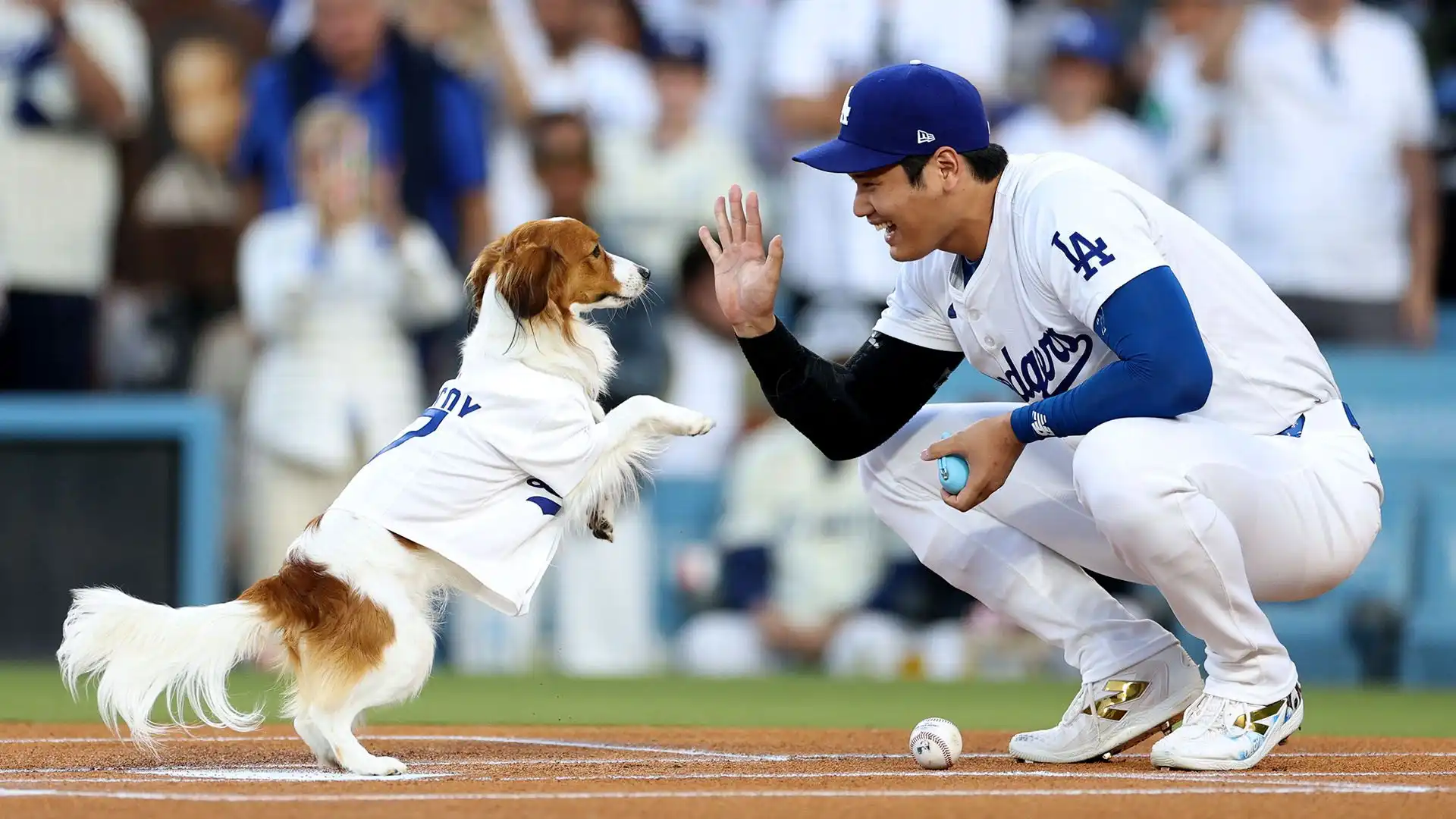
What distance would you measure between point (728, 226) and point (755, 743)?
5.62 feet

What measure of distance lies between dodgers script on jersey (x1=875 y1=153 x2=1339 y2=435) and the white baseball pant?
0.13 m

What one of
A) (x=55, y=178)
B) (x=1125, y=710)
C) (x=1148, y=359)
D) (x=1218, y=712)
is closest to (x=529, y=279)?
(x=1148, y=359)

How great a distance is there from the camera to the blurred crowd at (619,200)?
9.54 metres

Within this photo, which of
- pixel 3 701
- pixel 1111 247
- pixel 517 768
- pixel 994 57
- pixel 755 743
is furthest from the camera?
pixel 994 57

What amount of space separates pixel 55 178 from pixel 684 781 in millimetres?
6538

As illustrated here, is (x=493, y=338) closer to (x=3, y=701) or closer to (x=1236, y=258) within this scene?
(x=1236, y=258)

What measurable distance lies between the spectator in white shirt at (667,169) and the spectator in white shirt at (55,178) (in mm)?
2603

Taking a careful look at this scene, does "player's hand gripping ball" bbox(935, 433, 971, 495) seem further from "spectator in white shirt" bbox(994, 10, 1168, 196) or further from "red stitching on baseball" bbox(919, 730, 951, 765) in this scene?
"spectator in white shirt" bbox(994, 10, 1168, 196)

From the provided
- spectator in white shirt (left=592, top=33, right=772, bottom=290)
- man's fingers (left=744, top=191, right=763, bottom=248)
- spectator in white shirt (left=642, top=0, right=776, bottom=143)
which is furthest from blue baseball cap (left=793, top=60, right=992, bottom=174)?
spectator in white shirt (left=642, top=0, right=776, bottom=143)

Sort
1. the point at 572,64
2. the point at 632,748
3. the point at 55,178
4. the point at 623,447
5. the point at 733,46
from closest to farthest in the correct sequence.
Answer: the point at 623,447 < the point at 632,748 < the point at 55,178 < the point at 572,64 < the point at 733,46

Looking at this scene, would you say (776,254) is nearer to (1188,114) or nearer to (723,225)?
(723,225)

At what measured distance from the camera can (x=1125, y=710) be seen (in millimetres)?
5094

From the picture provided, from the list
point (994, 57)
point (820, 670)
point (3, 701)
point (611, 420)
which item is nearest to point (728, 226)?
point (611, 420)

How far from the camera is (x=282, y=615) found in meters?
4.90
